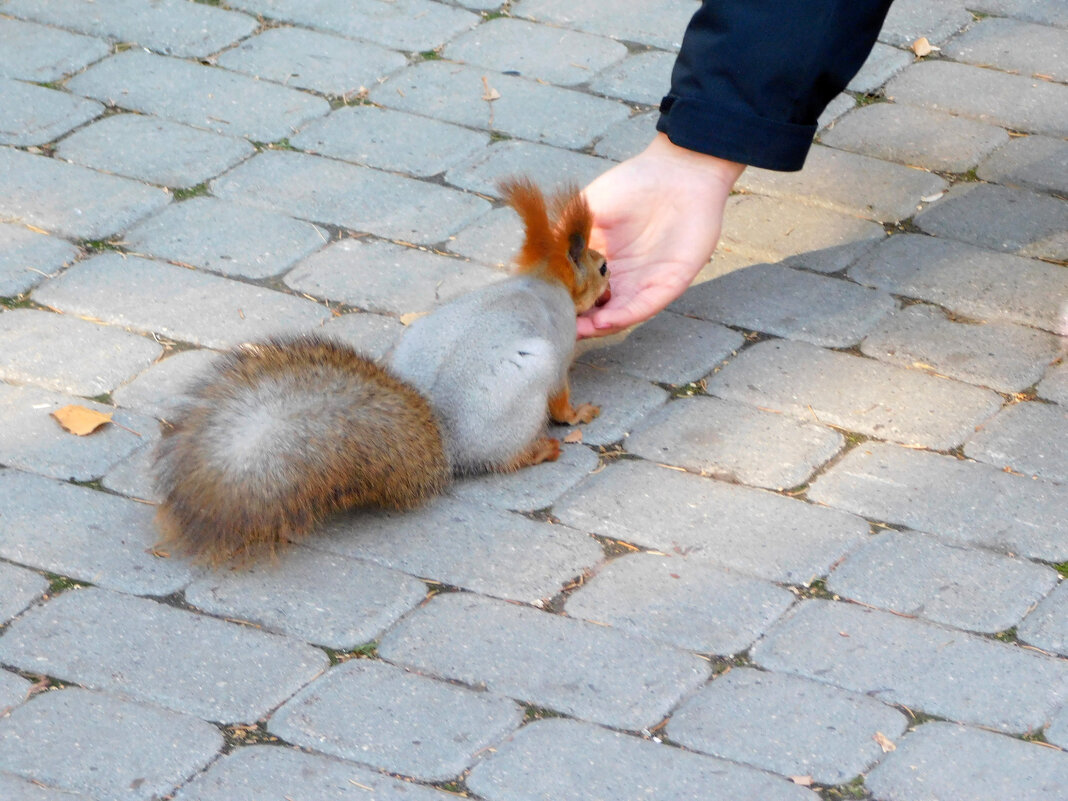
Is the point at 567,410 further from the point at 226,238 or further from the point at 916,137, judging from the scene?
the point at 916,137

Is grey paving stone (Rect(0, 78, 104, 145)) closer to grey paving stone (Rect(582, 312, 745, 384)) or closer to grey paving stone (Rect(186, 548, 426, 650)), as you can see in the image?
grey paving stone (Rect(582, 312, 745, 384))

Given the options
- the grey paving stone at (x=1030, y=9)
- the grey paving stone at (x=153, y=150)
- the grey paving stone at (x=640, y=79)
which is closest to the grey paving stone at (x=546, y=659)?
the grey paving stone at (x=153, y=150)

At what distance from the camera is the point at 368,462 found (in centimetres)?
271

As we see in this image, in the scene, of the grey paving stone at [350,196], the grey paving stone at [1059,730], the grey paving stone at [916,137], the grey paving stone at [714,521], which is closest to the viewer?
the grey paving stone at [1059,730]

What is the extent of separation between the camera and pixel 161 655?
8.09 feet

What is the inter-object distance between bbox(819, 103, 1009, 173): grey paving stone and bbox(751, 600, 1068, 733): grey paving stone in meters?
2.11

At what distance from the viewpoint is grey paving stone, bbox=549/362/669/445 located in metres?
3.19

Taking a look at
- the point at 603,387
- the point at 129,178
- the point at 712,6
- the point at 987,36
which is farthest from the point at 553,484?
the point at 987,36

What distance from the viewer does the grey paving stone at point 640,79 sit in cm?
459

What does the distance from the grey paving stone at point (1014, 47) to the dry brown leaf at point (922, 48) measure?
0.05 meters

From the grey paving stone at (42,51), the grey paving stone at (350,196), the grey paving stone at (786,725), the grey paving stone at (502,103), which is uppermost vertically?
the grey paving stone at (42,51)

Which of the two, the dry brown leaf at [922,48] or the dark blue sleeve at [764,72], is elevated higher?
the dark blue sleeve at [764,72]

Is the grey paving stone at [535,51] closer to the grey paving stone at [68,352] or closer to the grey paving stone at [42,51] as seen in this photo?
the grey paving stone at [42,51]

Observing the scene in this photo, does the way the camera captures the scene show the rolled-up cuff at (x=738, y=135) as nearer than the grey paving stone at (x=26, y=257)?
Yes
